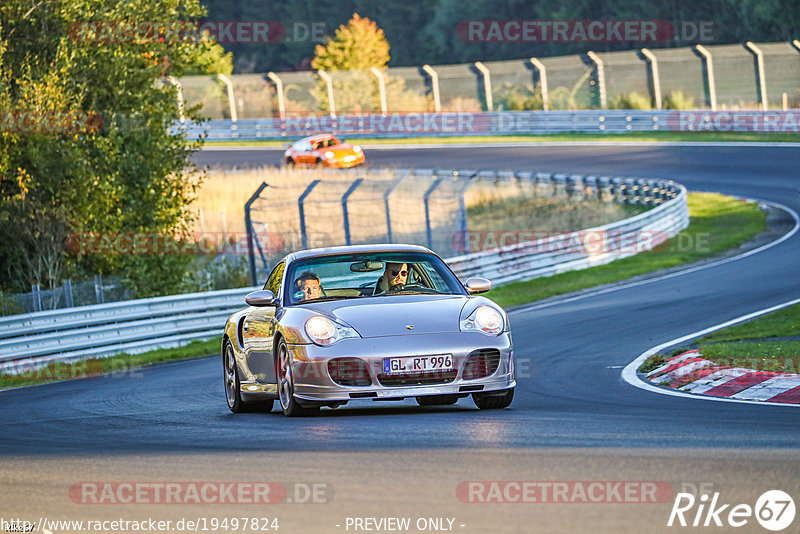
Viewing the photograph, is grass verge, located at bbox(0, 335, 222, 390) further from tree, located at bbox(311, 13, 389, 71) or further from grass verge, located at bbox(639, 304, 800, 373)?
tree, located at bbox(311, 13, 389, 71)

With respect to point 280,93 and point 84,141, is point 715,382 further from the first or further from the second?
point 280,93

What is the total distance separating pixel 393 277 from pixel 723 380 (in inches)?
123

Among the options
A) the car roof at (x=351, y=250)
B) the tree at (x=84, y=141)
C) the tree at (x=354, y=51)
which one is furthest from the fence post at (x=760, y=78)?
the car roof at (x=351, y=250)

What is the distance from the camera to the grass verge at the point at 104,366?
17547mm

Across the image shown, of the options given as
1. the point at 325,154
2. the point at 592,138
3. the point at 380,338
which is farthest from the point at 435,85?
the point at 380,338

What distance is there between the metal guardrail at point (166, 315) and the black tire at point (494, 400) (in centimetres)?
1020

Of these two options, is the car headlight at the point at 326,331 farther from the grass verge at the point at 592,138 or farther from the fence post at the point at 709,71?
the fence post at the point at 709,71

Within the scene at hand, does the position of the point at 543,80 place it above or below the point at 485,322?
above

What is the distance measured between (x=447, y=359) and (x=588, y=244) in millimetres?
18147

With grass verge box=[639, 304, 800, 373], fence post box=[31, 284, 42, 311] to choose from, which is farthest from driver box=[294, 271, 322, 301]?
fence post box=[31, 284, 42, 311]

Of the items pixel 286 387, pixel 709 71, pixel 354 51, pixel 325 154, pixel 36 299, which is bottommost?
pixel 36 299

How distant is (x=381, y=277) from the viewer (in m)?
10.6

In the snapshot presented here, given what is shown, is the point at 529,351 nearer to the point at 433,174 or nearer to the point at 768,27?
the point at 433,174

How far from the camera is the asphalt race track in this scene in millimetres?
5832
